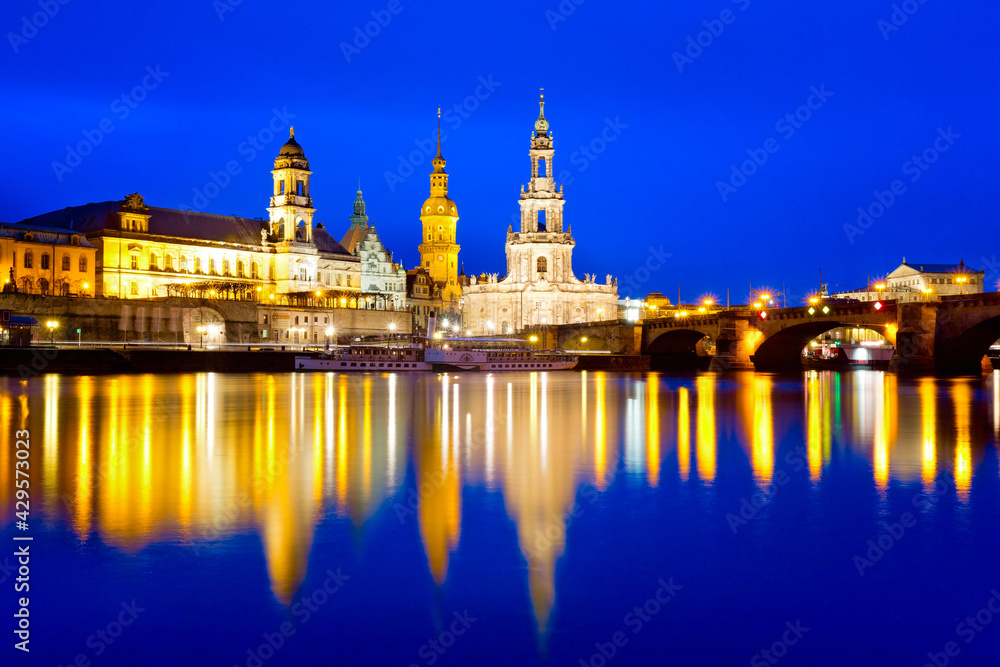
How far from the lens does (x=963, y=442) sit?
25.0m

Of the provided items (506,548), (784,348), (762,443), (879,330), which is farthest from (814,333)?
(506,548)

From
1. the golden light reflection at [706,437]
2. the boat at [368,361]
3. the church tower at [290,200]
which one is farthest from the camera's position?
the church tower at [290,200]

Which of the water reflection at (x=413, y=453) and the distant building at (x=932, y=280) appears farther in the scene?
the distant building at (x=932, y=280)

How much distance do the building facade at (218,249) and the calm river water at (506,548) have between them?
96548 millimetres

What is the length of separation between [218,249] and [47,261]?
28.7m

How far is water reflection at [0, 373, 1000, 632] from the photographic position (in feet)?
46.2

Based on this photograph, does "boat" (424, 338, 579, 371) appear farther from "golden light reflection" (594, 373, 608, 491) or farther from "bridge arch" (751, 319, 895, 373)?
"golden light reflection" (594, 373, 608, 491)

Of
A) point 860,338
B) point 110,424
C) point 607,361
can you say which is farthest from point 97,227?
point 860,338

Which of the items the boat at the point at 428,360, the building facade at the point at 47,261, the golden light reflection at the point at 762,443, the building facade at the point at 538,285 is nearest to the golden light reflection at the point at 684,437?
the golden light reflection at the point at 762,443

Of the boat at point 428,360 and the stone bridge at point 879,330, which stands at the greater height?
the stone bridge at point 879,330

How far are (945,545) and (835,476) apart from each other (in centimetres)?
624

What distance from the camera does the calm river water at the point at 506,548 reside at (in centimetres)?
941

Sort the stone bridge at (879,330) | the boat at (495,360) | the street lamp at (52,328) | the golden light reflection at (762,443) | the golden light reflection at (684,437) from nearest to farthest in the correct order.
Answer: the golden light reflection at (762,443) → the golden light reflection at (684,437) → the stone bridge at (879,330) → the street lamp at (52,328) → the boat at (495,360)

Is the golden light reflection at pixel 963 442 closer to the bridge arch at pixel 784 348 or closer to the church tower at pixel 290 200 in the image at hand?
the bridge arch at pixel 784 348
